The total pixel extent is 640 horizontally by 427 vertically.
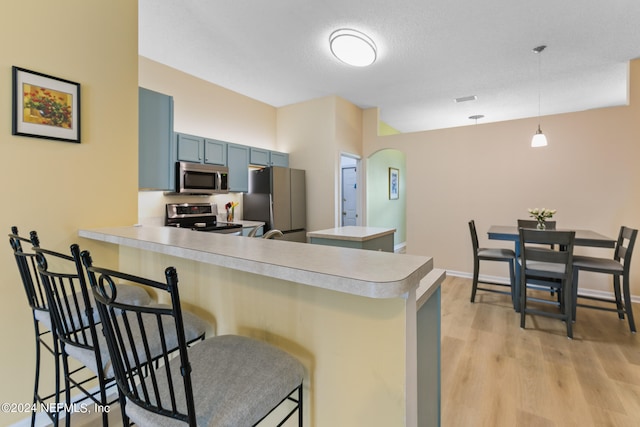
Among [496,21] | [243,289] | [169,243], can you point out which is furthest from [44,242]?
[496,21]

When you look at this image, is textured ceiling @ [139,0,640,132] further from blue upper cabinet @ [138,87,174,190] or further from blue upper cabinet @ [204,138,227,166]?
blue upper cabinet @ [204,138,227,166]

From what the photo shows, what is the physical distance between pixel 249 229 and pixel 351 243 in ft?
5.93

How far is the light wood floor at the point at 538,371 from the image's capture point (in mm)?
1651

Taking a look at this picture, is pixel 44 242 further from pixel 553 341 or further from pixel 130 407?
pixel 553 341

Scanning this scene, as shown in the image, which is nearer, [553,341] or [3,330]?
[3,330]

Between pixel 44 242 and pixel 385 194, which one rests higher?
pixel 385 194

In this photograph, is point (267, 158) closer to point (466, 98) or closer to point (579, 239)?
point (466, 98)

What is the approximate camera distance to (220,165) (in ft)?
12.7

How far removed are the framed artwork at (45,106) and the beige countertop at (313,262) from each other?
81 cm

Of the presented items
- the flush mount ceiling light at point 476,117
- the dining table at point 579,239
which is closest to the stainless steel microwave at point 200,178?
the dining table at point 579,239

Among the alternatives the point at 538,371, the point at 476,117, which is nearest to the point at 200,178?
the point at 538,371

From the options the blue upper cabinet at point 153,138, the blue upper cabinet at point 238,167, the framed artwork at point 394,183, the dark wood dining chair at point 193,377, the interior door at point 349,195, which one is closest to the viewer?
the dark wood dining chair at point 193,377

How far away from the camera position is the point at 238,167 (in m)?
4.12

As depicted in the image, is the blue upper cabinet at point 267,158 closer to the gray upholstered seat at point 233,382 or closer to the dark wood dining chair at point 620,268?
the gray upholstered seat at point 233,382
